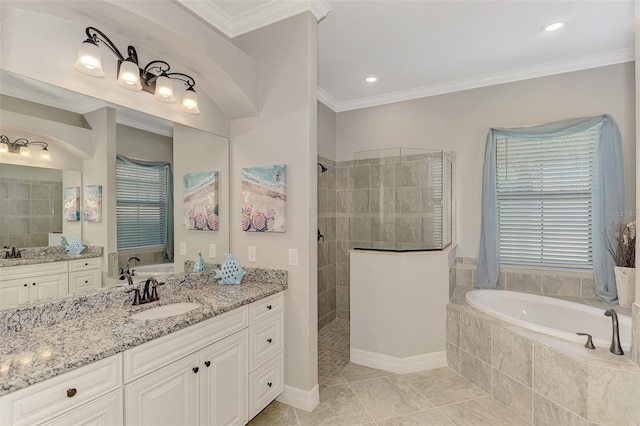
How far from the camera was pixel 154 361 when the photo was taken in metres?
1.36

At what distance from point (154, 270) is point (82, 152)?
852 millimetres

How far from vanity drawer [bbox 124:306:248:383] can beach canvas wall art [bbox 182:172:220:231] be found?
2.75 ft

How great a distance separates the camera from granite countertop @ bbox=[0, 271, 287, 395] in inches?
40.9

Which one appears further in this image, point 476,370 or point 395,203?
point 395,203

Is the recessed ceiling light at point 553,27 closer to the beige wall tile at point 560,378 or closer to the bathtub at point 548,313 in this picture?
the bathtub at point 548,313

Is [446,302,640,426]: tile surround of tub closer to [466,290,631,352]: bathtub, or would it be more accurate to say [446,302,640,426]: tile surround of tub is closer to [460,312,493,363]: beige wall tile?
[460,312,493,363]: beige wall tile

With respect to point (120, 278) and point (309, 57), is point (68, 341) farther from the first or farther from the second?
point (309, 57)

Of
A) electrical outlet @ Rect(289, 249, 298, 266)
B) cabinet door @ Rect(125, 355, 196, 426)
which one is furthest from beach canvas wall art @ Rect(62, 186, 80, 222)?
electrical outlet @ Rect(289, 249, 298, 266)

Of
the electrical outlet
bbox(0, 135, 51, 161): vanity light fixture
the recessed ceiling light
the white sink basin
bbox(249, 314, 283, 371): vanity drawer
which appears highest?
the recessed ceiling light

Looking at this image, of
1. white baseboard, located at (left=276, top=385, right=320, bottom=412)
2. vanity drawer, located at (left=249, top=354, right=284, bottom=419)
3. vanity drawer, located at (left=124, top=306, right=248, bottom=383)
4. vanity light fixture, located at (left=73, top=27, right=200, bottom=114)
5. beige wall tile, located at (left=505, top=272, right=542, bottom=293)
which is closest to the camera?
vanity drawer, located at (left=124, top=306, right=248, bottom=383)

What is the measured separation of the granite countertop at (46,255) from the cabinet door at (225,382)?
0.88 m

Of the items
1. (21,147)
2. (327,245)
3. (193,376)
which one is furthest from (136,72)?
(327,245)

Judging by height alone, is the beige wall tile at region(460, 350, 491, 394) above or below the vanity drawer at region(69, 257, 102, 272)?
below

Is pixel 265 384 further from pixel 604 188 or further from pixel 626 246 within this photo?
pixel 604 188
